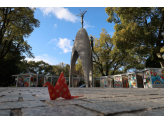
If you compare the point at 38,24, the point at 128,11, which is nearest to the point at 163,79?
the point at 128,11

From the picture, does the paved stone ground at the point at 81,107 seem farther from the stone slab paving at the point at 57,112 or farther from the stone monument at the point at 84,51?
the stone monument at the point at 84,51

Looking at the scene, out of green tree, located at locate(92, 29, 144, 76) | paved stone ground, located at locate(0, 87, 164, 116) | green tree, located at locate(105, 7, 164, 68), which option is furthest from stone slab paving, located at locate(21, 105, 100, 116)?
green tree, located at locate(92, 29, 144, 76)

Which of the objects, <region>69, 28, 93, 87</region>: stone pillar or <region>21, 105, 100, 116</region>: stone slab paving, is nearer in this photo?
<region>21, 105, 100, 116</region>: stone slab paving

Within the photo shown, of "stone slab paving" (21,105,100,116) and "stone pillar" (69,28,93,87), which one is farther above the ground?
"stone pillar" (69,28,93,87)

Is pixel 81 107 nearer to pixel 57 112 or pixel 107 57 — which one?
pixel 57 112

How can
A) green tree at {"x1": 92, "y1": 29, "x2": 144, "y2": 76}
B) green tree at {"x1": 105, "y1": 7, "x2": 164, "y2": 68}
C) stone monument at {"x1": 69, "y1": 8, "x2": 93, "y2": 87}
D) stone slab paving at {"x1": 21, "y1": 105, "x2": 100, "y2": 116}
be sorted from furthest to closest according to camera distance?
green tree at {"x1": 92, "y1": 29, "x2": 144, "y2": 76}
stone monument at {"x1": 69, "y1": 8, "x2": 93, "y2": 87}
green tree at {"x1": 105, "y1": 7, "x2": 164, "y2": 68}
stone slab paving at {"x1": 21, "y1": 105, "x2": 100, "y2": 116}

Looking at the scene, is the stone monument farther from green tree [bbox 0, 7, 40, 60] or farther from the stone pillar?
green tree [bbox 0, 7, 40, 60]
